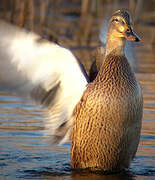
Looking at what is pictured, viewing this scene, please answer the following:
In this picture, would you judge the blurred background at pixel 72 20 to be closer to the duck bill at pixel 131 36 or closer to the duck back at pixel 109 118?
the duck back at pixel 109 118

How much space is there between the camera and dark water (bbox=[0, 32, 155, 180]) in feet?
20.1

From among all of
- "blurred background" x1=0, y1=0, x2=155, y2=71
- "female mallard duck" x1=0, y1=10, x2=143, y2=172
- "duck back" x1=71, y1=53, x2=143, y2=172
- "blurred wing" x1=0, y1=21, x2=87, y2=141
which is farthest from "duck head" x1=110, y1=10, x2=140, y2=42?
"blurred background" x1=0, y1=0, x2=155, y2=71

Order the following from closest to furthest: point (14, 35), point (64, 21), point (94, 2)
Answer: point (14, 35) → point (94, 2) → point (64, 21)

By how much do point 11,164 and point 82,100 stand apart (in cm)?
114

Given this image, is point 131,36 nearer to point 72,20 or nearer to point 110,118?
point 110,118

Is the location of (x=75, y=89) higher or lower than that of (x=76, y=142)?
higher

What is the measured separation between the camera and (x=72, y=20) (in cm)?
1775

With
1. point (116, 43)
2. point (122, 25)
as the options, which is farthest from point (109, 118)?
point (122, 25)

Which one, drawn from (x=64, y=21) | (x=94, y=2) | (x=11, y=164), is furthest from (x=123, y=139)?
(x=64, y=21)

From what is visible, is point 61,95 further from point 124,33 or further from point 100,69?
point 124,33

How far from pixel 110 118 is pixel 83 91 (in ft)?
1.66

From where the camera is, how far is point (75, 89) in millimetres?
6273

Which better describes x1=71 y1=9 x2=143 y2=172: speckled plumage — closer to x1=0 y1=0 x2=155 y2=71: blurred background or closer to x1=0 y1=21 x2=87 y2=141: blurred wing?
x1=0 y1=21 x2=87 y2=141: blurred wing

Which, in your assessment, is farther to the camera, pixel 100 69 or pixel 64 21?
pixel 64 21
